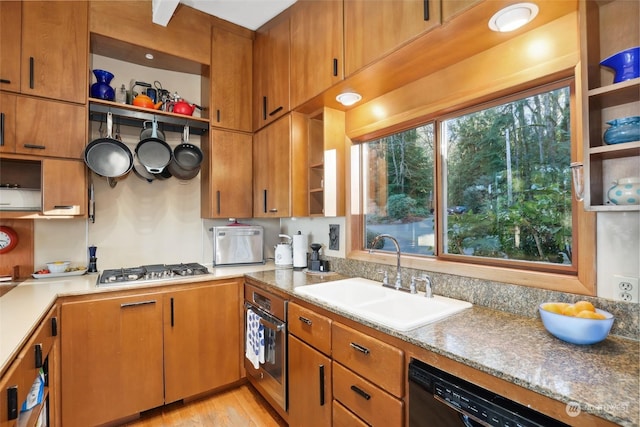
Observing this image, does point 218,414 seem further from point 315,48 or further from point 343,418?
point 315,48

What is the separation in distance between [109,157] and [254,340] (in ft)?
5.54

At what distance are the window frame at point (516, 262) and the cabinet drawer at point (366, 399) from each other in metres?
0.71

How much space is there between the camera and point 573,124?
127cm

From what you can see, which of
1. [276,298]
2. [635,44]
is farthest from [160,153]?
[635,44]

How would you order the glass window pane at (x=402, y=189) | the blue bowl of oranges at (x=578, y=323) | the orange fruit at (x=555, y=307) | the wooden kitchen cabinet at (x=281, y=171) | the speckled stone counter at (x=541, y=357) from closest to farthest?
the speckled stone counter at (x=541, y=357) < the blue bowl of oranges at (x=578, y=323) < the orange fruit at (x=555, y=307) < the glass window pane at (x=402, y=189) < the wooden kitchen cabinet at (x=281, y=171)

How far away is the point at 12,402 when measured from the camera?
1001 millimetres

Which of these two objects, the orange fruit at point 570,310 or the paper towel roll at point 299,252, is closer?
the orange fruit at point 570,310

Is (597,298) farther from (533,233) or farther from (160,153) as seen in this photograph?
(160,153)

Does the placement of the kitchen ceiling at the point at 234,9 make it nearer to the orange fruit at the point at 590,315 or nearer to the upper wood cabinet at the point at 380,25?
the upper wood cabinet at the point at 380,25

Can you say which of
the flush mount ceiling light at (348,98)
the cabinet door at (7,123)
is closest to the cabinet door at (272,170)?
the flush mount ceiling light at (348,98)

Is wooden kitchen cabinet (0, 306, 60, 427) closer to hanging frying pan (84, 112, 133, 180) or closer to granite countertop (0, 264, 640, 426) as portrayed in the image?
granite countertop (0, 264, 640, 426)

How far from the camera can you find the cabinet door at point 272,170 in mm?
→ 2334

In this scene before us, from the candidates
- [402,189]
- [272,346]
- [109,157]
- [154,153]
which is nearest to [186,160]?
[154,153]

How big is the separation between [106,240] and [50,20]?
1.52 meters
